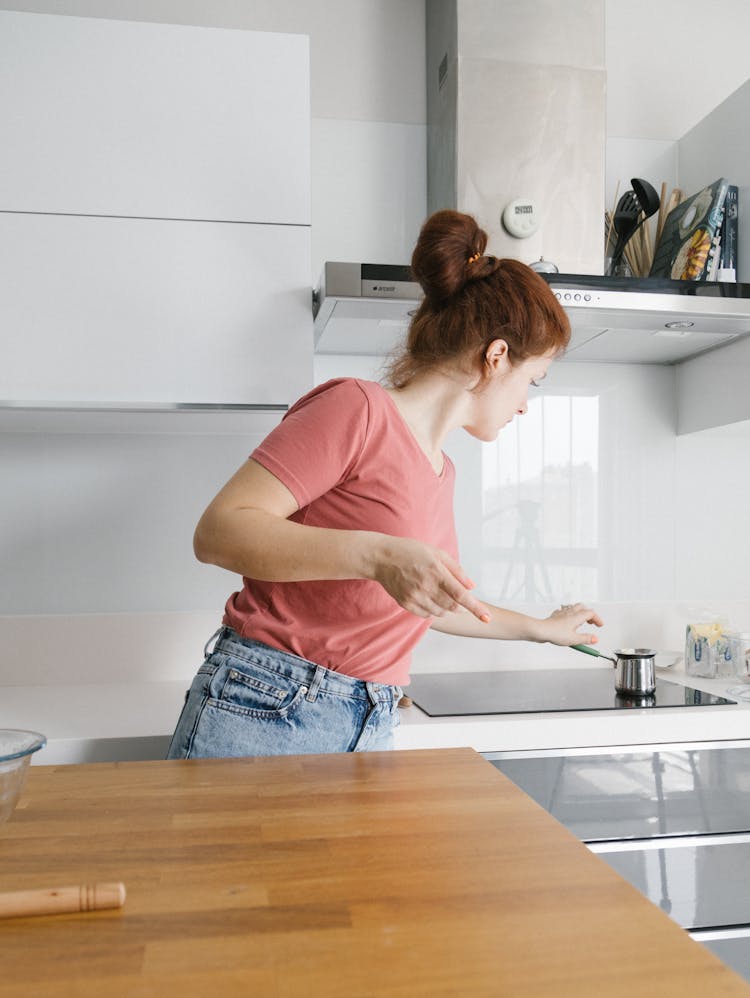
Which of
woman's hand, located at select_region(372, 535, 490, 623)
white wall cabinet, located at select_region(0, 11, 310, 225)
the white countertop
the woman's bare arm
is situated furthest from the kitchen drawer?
white wall cabinet, located at select_region(0, 11, 310, 225)

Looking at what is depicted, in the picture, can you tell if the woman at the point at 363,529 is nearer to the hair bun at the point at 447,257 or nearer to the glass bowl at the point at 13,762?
the hair bun at the point at 447,257

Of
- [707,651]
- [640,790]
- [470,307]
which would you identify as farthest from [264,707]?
[707,651]

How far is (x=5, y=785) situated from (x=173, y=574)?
4.71 ft

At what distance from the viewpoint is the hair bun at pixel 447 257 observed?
1.26m

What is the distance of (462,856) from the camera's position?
0.70 m

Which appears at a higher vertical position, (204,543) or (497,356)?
(497,356)

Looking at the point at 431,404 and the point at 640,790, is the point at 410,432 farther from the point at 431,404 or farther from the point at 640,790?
the point at 640,790

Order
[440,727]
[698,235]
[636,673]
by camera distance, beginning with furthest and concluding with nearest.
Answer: [698,235]
[636,673]
[440,727]

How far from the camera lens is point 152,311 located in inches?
67.1

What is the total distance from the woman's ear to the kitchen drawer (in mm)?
726

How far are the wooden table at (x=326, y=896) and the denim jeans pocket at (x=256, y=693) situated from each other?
0.63 ft

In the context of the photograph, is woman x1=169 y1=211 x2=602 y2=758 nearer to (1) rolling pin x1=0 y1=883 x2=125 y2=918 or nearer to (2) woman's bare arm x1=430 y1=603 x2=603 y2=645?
(2) woman's bare arm x1=430 y1=603 x2=603 y2=645

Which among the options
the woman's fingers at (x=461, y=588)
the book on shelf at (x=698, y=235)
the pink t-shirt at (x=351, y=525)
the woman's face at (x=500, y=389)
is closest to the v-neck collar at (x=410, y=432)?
the pink t-shirt at (x=351, y=525)

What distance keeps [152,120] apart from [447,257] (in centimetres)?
77
